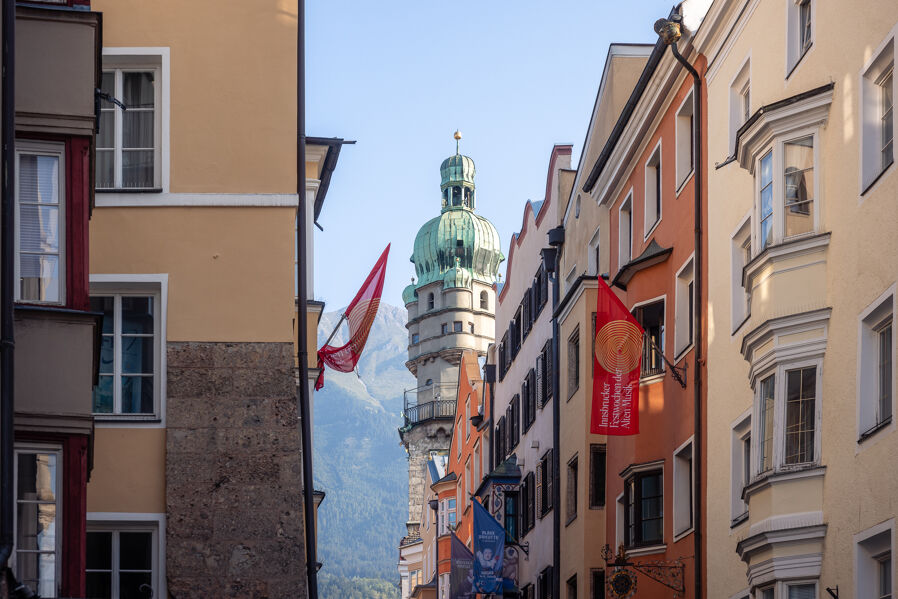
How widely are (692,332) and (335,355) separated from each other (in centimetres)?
616

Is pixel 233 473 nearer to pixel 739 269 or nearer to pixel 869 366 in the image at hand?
pixel 869 366

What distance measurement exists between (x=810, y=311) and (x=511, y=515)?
31747mm

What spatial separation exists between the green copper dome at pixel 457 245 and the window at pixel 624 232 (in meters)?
107

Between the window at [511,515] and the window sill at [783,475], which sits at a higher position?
the window at [511,515]

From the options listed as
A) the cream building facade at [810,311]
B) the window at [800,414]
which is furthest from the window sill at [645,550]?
the window at [800,414]

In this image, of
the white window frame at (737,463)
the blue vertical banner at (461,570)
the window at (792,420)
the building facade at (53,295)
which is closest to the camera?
the building facade at (53,295)

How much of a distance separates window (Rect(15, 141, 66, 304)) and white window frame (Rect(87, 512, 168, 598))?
4328mm

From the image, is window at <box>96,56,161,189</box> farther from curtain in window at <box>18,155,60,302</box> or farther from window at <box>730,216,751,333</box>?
window at <box>730,216,751,333</box>

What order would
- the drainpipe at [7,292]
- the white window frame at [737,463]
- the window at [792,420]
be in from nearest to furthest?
the drainpipe at [7,292]
the window at [792,420]
the white window frame at [737,463]

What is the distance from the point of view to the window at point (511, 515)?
5178 cm

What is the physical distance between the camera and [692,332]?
28891mm

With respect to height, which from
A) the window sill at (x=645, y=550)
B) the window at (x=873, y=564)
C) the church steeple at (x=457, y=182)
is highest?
the church steeple at (x=457, y=182)

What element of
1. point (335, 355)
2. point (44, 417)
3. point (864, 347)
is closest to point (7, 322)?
point (44, 417)

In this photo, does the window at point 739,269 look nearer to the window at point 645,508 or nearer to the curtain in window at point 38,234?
the window at point 645,508
